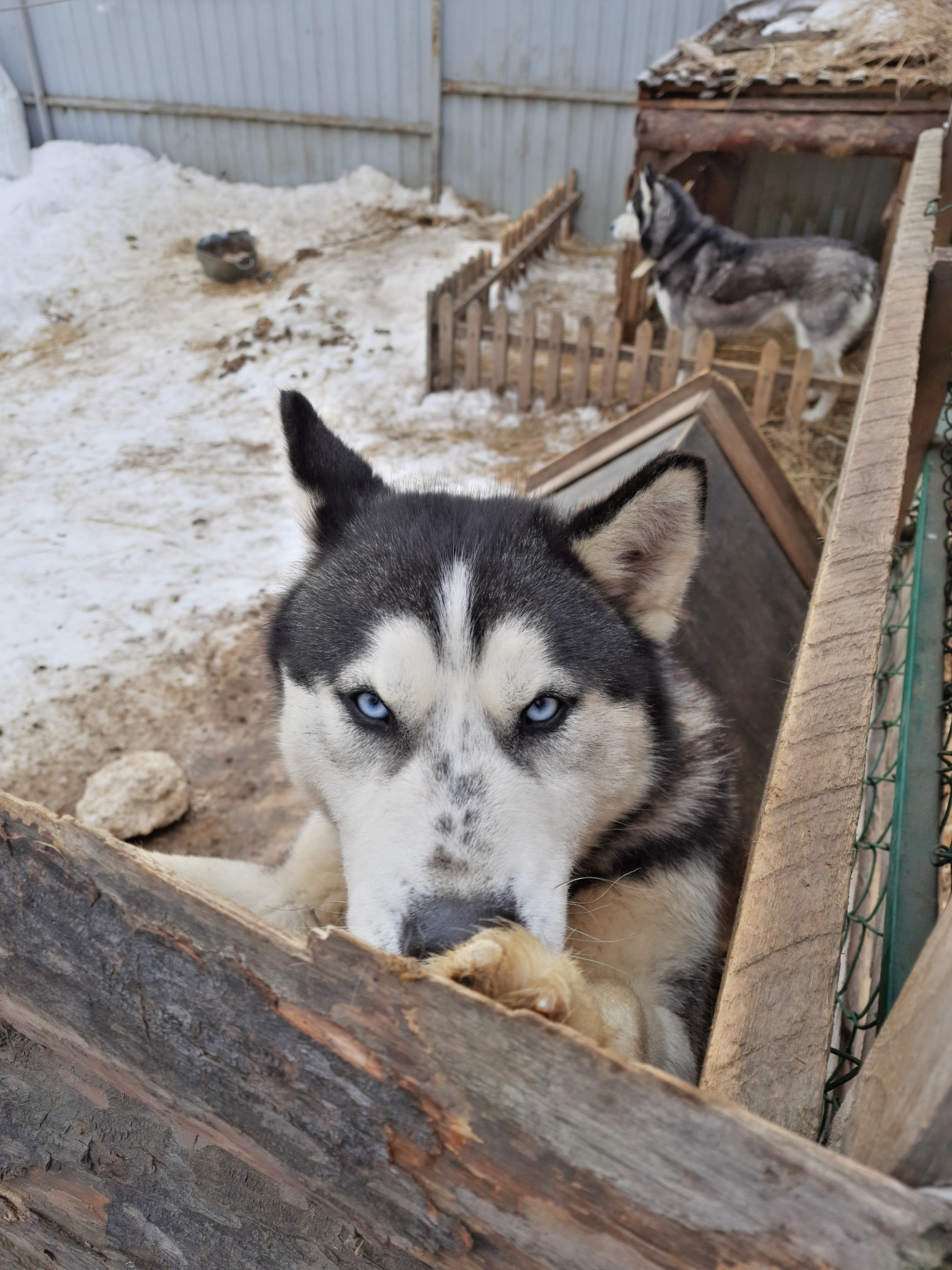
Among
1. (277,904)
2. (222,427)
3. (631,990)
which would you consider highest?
(631,990)

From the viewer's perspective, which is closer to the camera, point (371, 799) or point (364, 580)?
point (371, 799)

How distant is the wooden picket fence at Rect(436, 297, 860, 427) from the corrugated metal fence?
448cm

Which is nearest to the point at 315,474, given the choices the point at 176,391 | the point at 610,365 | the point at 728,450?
the point at 728,450

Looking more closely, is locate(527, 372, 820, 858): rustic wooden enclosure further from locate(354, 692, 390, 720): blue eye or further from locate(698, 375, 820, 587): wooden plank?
locate(354, 692, 390, 720): blue eye

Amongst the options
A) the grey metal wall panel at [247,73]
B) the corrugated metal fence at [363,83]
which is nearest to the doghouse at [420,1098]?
the corrugated metal fence at [363,83]

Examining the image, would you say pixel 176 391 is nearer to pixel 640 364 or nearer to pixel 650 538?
pixel 640 364

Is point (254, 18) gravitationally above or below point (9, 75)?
above

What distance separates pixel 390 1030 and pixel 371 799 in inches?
37.5

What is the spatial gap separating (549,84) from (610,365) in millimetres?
5766

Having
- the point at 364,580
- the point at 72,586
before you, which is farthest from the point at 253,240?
the point at 364,580

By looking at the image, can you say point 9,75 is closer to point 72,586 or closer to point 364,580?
point 72,586

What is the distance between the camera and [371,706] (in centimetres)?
184

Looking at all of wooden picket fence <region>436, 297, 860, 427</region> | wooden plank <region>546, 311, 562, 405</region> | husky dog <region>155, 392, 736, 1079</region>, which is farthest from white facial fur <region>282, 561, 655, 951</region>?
wooden plank <region>546, 311, 562, 405</region>

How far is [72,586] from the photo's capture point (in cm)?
534
